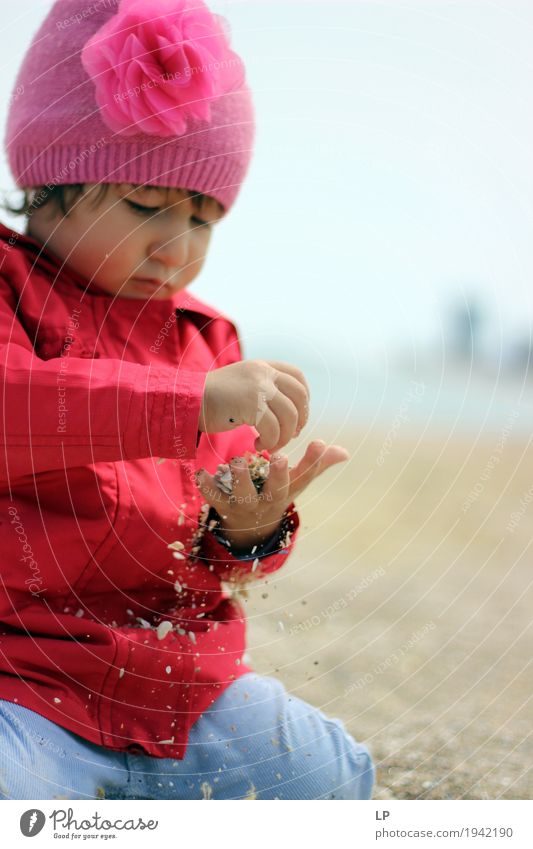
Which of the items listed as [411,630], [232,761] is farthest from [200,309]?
[411,630]

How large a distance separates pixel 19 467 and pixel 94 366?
11 centimetres

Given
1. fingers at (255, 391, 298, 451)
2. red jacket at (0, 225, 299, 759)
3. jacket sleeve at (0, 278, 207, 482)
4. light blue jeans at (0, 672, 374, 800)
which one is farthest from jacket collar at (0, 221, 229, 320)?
light blue jeans at (0, 672, 374, 800)

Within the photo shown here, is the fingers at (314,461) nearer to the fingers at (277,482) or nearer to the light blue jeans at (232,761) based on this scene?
the fingers at (277,482)

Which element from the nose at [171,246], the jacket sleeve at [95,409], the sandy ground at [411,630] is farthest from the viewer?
the sandy ground at [411,630]

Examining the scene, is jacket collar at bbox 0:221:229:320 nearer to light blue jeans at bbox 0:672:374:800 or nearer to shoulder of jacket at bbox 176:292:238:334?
shoulder of jacket at bbox 176:292:238:334

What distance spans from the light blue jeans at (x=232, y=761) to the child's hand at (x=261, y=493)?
15cm

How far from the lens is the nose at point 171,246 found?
858 millimetres

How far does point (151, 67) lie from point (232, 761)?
65cm

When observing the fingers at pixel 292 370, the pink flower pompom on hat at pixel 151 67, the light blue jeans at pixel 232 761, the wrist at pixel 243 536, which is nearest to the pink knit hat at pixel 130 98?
the pink flower pompom on hat at pixel 151 67

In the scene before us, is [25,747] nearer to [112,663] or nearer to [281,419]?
[112,663]

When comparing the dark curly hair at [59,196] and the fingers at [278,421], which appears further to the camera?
the dark curly hair at [59,196]

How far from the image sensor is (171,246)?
0.86m
